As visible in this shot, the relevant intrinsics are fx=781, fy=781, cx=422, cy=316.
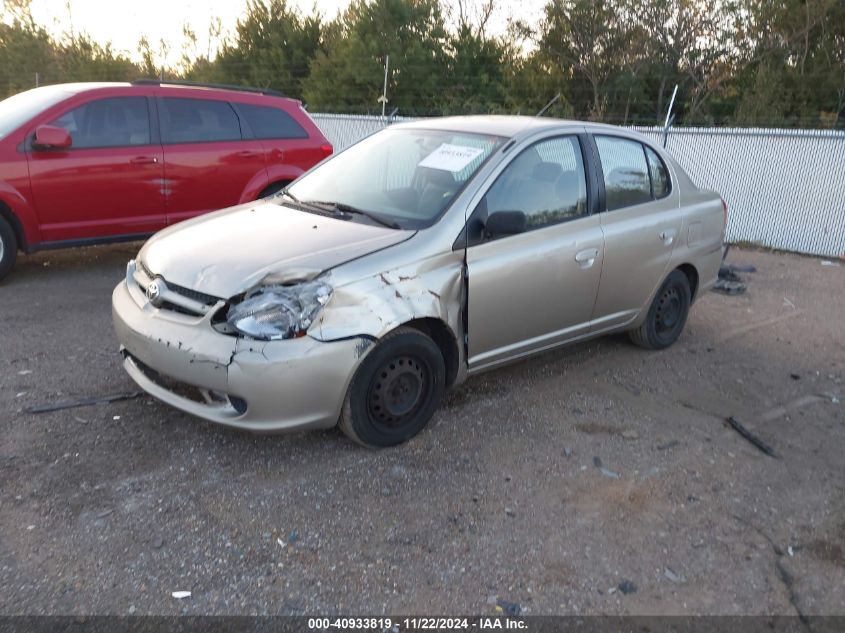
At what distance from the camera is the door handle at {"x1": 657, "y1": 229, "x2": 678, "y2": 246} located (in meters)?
5.60

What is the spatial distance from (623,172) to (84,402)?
149 inches

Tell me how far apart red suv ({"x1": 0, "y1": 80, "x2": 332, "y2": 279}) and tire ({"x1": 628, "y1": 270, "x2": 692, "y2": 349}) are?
430 centimetres

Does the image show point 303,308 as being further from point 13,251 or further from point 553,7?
point 553,7

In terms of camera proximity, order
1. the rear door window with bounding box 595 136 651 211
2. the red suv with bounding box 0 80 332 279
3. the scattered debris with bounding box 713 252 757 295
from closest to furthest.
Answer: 1. the rear door window with bounding box 595 136 651 211
2. the red suv with bounding box 0 80 332 279
3. the scattered debris with bounding box 713 252 757 295

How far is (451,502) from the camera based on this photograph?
377cm

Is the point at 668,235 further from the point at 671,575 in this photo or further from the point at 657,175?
the point at 671,575

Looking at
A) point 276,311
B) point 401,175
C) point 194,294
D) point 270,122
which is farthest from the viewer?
point 270,122

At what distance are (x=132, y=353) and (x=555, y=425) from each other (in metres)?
2.45

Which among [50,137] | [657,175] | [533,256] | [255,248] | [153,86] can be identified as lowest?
[533,256]

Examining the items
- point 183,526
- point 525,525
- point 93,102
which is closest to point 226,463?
point 183,526

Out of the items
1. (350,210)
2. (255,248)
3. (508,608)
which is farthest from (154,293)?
(508,608)

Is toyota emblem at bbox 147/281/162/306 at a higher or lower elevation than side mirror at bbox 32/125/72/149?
lower

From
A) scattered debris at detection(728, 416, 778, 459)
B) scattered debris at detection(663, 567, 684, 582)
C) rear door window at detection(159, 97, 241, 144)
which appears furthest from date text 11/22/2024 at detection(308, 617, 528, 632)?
rear door window at detection(159, 97, 241, 144)

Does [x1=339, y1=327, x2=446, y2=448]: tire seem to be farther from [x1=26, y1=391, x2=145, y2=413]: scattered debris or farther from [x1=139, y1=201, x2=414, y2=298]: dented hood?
[x1=26, y1=391, x2=145, y2=413]: scattered debris
